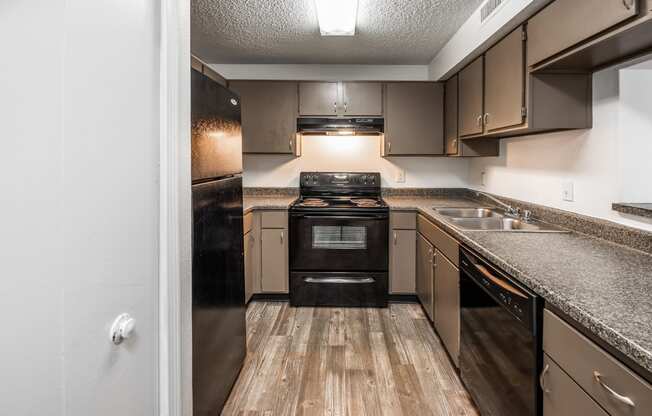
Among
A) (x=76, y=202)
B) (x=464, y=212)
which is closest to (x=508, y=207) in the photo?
(x=464, y=212)

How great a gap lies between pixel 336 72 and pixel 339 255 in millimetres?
1797

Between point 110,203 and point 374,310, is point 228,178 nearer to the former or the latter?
point 110,203

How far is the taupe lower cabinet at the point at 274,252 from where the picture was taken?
3779 mm

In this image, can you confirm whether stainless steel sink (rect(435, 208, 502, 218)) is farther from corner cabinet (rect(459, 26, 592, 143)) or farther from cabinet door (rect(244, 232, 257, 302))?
cabinet door (rect(244, 232, 257, 302))

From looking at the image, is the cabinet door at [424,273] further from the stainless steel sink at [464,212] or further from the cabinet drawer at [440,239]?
the stainless steel sink at [464,212]

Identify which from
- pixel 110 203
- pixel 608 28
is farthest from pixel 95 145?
pixel 608 28

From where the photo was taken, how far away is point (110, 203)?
93 centimetres

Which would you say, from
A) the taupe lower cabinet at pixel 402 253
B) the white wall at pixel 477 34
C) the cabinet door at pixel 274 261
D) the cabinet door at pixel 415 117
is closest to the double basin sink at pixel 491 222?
the taupe lower cabinet at pixel 402 253

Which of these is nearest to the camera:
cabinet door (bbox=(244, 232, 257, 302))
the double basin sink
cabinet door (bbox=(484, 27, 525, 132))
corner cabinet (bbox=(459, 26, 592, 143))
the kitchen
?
the kitchen

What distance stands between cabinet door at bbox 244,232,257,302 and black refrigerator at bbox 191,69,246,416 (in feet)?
3.38

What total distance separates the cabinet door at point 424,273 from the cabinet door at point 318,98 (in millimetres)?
1392

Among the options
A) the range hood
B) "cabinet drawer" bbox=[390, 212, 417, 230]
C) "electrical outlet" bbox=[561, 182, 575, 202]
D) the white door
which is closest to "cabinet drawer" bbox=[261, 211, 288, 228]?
the range hood

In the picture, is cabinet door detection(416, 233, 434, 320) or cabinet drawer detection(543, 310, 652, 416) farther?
cabinet door detection(416, 233, 434, 320)

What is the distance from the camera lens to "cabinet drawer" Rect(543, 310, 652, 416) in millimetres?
Answer: 931
